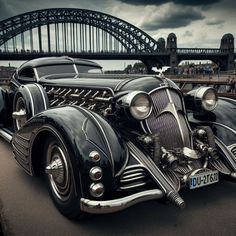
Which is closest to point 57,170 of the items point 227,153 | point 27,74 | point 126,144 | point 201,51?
point 126,144

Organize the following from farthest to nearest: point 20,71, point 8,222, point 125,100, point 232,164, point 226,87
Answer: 1. point 226,87
2. point 20,71
3. point 232,164
4. point 125,100
5. point 8,222

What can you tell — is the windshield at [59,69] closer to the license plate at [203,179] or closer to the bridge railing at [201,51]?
the license plate at [203,179]

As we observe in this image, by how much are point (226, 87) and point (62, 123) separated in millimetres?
10605

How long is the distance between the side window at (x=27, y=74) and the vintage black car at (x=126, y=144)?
1.60 metres

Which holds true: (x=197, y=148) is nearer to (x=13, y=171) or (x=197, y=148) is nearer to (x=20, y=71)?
(x=13, y=171)

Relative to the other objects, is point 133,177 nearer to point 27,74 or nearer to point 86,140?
point 86,140

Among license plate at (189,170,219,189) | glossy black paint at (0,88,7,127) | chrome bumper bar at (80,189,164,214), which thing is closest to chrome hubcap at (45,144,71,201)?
chrome bumper bar at (80,189,164,214)

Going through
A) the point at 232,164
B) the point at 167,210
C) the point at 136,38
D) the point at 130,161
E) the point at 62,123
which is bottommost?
the point at 167,210

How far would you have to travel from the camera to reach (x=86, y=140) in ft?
9.57

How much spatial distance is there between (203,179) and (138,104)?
102 cm

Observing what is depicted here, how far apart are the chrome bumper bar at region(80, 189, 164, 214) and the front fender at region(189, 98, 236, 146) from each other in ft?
4.77

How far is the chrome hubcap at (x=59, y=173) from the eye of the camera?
121 inches

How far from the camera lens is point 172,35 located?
286 feet

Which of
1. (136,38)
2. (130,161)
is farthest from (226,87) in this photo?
(136,38)
